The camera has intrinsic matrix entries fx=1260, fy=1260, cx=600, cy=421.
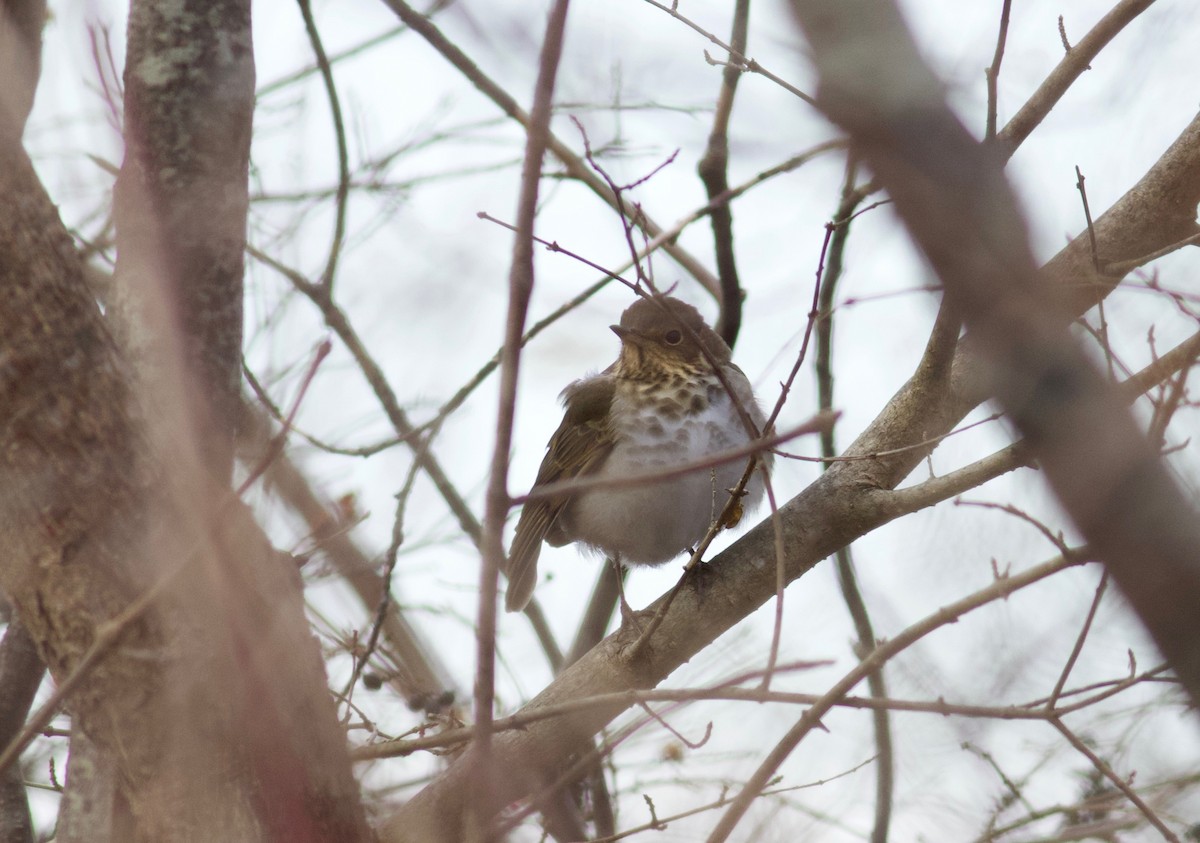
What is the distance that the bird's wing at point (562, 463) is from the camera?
6.04 metres

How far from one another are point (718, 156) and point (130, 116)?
9.44ft

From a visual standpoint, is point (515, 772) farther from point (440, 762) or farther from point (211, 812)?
point (211, 812)

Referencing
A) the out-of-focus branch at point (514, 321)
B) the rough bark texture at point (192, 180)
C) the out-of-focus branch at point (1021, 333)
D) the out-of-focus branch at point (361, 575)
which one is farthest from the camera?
the out-of-focus branch at point (361, 575)

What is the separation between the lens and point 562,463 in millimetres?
6203

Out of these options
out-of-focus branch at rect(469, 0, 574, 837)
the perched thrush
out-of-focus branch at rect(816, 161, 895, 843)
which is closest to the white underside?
the perched thrush

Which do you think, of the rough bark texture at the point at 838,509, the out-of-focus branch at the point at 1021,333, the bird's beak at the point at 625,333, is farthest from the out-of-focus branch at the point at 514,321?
the bird's beak at the point at 625,333

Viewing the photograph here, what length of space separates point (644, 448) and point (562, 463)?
21.5 inches

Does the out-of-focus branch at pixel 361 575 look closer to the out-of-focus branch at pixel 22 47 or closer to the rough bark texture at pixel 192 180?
the rough bark texture at pixel 192 180

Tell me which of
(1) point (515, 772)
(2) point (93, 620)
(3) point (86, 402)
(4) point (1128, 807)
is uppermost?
(3) point (86, 402)

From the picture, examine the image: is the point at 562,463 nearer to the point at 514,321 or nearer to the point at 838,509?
the point at 838,509

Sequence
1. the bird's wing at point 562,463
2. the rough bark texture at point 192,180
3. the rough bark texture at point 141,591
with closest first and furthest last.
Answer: the rough bark texture at point 141,591, the rough bark texture at point 192,180, the bird's wing at point 562,463

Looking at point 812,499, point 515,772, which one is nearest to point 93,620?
point 515,772

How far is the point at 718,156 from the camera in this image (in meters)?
6.06

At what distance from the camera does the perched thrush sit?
18.9 feet
